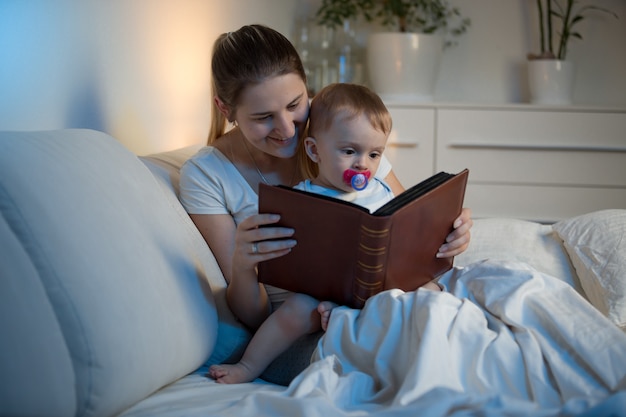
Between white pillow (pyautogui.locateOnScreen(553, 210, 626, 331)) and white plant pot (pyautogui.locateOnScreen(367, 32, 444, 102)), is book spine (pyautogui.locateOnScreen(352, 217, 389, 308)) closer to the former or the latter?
white pillow (pyautogui.locateOnScreen(553, 210, 626, 331))

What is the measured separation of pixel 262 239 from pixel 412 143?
2.23 metres

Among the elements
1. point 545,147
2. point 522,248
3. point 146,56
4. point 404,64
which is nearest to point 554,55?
point 545,147

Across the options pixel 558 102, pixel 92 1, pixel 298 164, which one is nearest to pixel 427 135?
pixel 558 102

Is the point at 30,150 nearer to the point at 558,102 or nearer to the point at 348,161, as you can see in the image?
the point at 348,161

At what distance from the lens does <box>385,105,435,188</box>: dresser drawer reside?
346 centimetres

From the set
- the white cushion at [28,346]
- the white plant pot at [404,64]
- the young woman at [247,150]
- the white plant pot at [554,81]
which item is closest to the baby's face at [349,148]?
the young woman at [247,150]

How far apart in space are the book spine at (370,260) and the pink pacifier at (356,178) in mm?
204

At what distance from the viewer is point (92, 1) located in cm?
161

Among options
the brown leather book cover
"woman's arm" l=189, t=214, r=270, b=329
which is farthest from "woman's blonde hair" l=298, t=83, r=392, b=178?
"woman's arm" l=189, t=214, r=270, b=329

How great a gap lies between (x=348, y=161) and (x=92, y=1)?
653mm

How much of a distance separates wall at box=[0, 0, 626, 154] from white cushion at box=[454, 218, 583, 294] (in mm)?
906

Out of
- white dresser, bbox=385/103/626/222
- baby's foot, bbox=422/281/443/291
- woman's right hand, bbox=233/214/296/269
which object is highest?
woman's right hand, bbox=233/214/296/269

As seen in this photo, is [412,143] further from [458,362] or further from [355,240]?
[458,362]

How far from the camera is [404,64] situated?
11.9 ft
